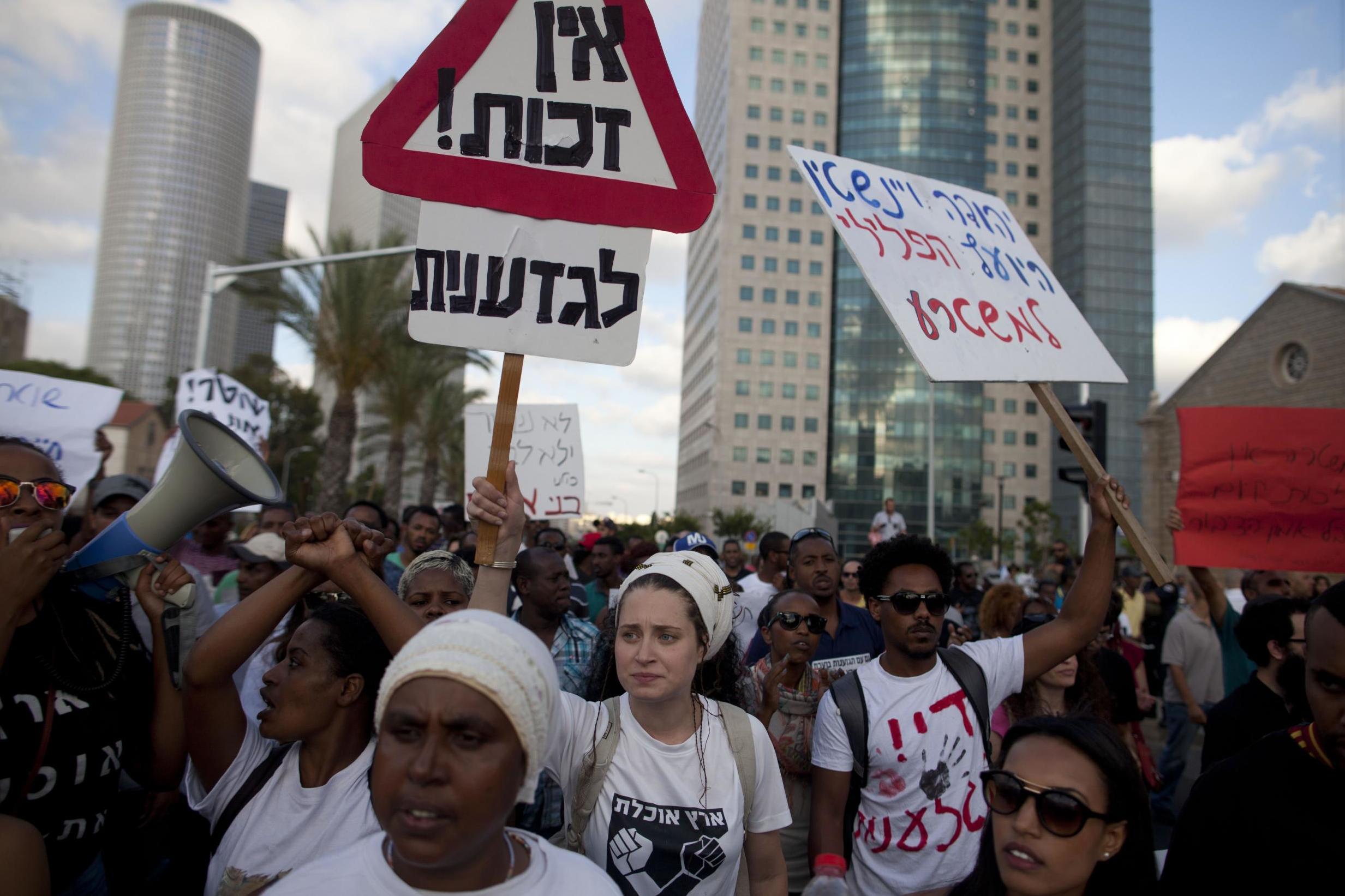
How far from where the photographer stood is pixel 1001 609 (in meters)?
5.30

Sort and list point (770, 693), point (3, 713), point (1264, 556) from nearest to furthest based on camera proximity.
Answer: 1. point (3, 713)
2. point (770, 693)
3. point (1264, 556)

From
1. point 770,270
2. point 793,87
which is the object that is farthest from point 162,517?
point 793,87

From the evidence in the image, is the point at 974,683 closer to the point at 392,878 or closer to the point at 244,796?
the point at 392,878

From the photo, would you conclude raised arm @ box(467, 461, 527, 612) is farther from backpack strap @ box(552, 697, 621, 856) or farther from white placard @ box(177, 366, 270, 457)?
white placard @ box(177, 366, 270, 457)

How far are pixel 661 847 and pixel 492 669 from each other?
0.99 meters

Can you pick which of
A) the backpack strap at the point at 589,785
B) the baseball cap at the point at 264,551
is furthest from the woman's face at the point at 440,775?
the baseball cap at the point at 264,551

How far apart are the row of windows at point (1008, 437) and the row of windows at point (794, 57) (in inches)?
1426

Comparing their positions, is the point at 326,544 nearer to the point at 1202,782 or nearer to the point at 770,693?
the point at 770,693

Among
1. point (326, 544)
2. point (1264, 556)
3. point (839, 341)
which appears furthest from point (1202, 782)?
point (839, 341)

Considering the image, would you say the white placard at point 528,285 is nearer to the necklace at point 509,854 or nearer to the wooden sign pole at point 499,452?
the wooden sign pole at point 499,452

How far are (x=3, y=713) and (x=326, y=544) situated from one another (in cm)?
89

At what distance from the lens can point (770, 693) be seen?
3395 mm

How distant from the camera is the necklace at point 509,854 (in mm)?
1676

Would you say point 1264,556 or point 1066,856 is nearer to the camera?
point 1066,856
